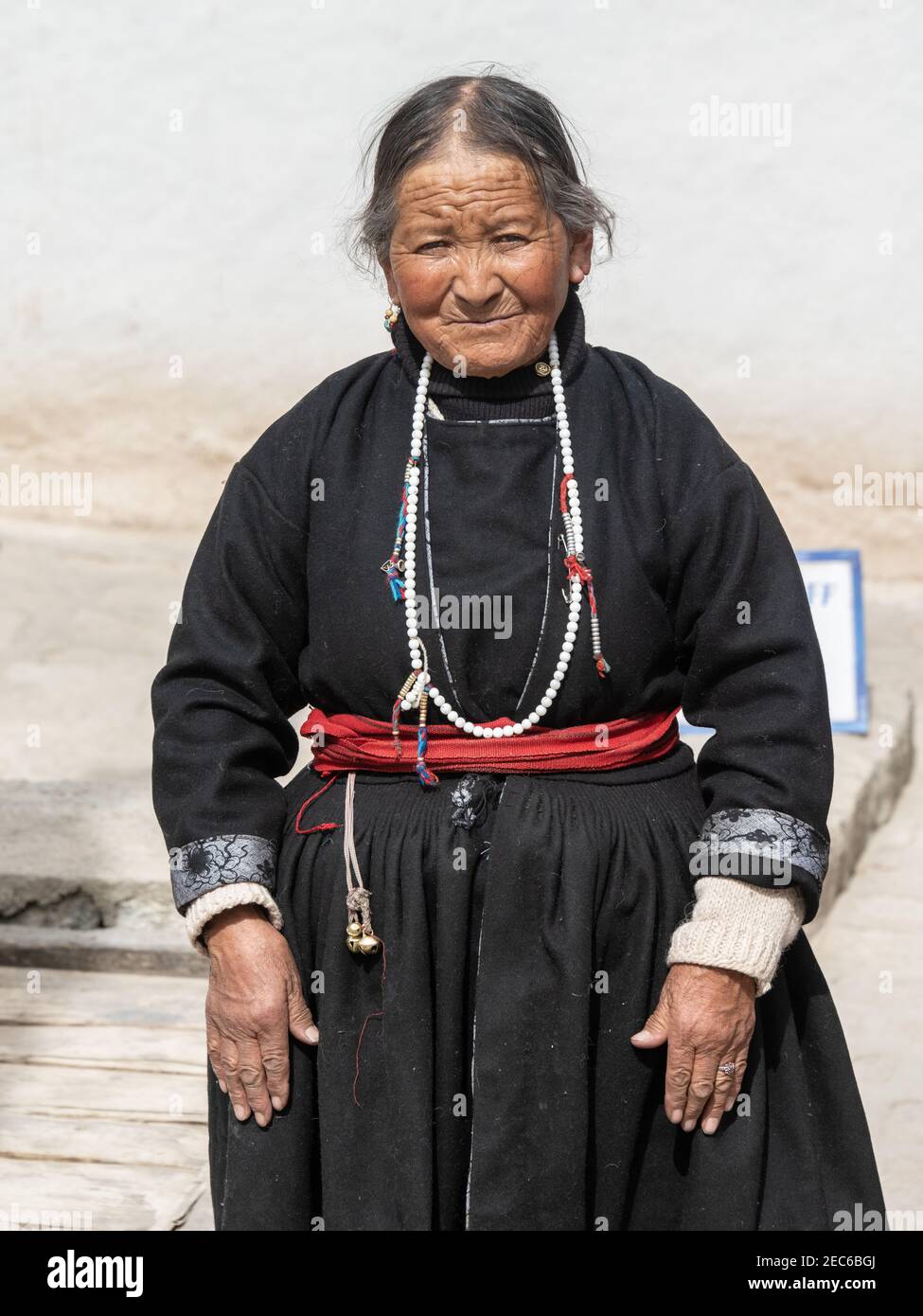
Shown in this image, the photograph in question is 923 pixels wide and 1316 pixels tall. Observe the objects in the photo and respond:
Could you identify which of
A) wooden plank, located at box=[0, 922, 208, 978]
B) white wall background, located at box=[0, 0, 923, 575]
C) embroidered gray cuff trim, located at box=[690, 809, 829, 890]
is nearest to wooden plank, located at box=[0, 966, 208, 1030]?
wooden plank, located at box=[0, 922, 208, 978]

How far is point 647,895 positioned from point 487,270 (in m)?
0.78

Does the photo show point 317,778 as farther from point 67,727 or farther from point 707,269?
point 707,269

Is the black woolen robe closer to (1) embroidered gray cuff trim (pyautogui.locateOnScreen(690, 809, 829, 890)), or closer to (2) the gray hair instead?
(1) embroidered gray cuff trim (pyautogui.locateOnScreen(690, 809, 829, 890))

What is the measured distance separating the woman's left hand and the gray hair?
921 mm

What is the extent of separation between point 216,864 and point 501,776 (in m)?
0.37

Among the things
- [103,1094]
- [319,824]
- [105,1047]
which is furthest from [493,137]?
[105,1047]

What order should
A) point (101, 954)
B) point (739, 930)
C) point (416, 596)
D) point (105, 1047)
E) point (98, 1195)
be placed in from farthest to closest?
point (101, 954) → point (105, 1047) → point (98, 1195) → point (416, 596) → point (739, 930)

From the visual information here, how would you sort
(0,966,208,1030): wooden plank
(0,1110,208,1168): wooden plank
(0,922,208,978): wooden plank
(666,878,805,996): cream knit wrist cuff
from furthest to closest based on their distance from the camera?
1. (0,922,208,978): wooden plank
2. (0,966,208,1030): wooden plank
3. (0,1110,208,1168): wooden plank
4. (666,878,805,996): cream knit wrist cuff

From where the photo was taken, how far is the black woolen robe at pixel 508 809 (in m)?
1.86

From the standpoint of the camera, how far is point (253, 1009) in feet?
6.18

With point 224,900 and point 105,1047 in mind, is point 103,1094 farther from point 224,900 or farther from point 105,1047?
point 224,900

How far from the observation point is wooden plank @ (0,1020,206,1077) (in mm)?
3346

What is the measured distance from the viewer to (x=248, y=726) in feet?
6.37

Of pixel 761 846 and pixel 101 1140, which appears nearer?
pixel 761 846
